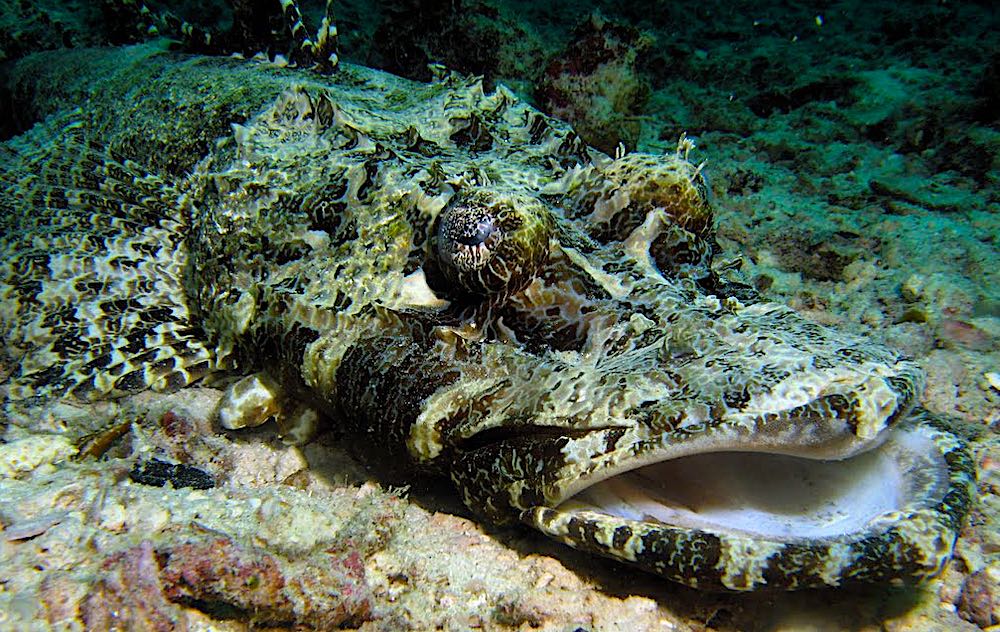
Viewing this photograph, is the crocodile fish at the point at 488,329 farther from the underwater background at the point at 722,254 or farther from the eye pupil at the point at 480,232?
the underwater background at the point at 722,254

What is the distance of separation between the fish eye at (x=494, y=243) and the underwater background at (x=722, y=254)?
119 cm

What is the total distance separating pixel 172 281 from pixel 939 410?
5.29 metres

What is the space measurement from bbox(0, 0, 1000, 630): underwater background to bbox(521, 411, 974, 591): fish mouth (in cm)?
37

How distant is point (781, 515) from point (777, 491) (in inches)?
5.7

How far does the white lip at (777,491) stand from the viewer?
2.54 meters

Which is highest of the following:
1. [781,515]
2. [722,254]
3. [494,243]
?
[494,243]

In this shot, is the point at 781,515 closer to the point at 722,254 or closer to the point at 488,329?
the point at 488,329


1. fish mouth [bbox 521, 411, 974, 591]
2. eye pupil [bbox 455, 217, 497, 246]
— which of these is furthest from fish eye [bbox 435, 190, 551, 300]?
fish mouth [bbox 521, 411, 974, 591]

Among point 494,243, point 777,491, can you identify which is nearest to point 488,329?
point 494,243

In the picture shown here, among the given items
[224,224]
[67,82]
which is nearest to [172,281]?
[224,224]

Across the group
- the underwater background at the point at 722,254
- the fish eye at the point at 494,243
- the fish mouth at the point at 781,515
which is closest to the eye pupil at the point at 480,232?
the fish eye at the point at 494,243

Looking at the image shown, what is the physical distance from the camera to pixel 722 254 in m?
4.10

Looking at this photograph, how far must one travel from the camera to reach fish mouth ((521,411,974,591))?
2273 mm

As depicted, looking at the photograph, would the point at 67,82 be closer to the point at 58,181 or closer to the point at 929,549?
the point at 58,181
